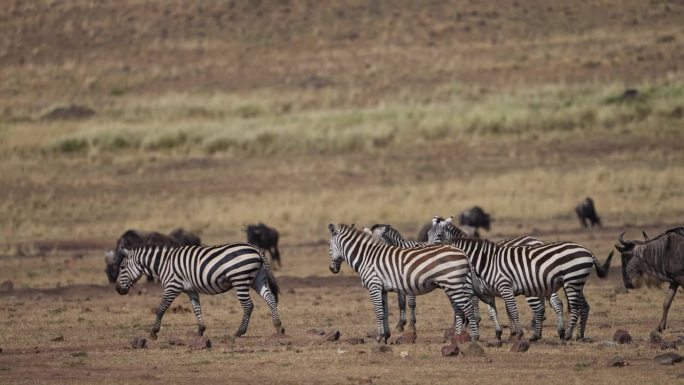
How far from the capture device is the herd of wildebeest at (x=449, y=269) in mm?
16234

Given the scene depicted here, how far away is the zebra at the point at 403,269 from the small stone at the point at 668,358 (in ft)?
8.62

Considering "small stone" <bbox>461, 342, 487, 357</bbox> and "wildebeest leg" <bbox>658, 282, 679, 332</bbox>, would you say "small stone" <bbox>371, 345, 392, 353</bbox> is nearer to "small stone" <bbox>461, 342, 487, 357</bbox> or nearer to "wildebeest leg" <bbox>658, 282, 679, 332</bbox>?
"small stone" <bbox>461, 342, 487, 357</bbox>

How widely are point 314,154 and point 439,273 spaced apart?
3352cm

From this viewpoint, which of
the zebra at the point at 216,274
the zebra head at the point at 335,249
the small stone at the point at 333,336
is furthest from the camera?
the zebra at the point at 216,274

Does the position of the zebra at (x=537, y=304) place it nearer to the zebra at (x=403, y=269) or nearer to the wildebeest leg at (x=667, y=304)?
the zebra at (x=403, y=269)

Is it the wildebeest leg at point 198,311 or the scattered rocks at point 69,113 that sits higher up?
the scattered rocks at point 69,113

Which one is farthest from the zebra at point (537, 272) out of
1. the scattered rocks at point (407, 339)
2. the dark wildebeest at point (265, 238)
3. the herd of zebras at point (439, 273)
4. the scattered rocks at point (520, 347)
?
the dark wildebeest at point (265, 238)

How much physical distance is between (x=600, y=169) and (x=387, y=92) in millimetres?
20513

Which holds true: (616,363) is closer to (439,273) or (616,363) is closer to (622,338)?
(622,338)

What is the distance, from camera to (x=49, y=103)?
209 feet

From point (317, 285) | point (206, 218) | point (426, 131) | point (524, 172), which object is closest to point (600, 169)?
point (524, 172)

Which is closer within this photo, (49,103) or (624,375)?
(624,375)

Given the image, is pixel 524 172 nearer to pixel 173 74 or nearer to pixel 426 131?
pixel 426 131

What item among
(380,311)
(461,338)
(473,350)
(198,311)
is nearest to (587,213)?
(198,311)
